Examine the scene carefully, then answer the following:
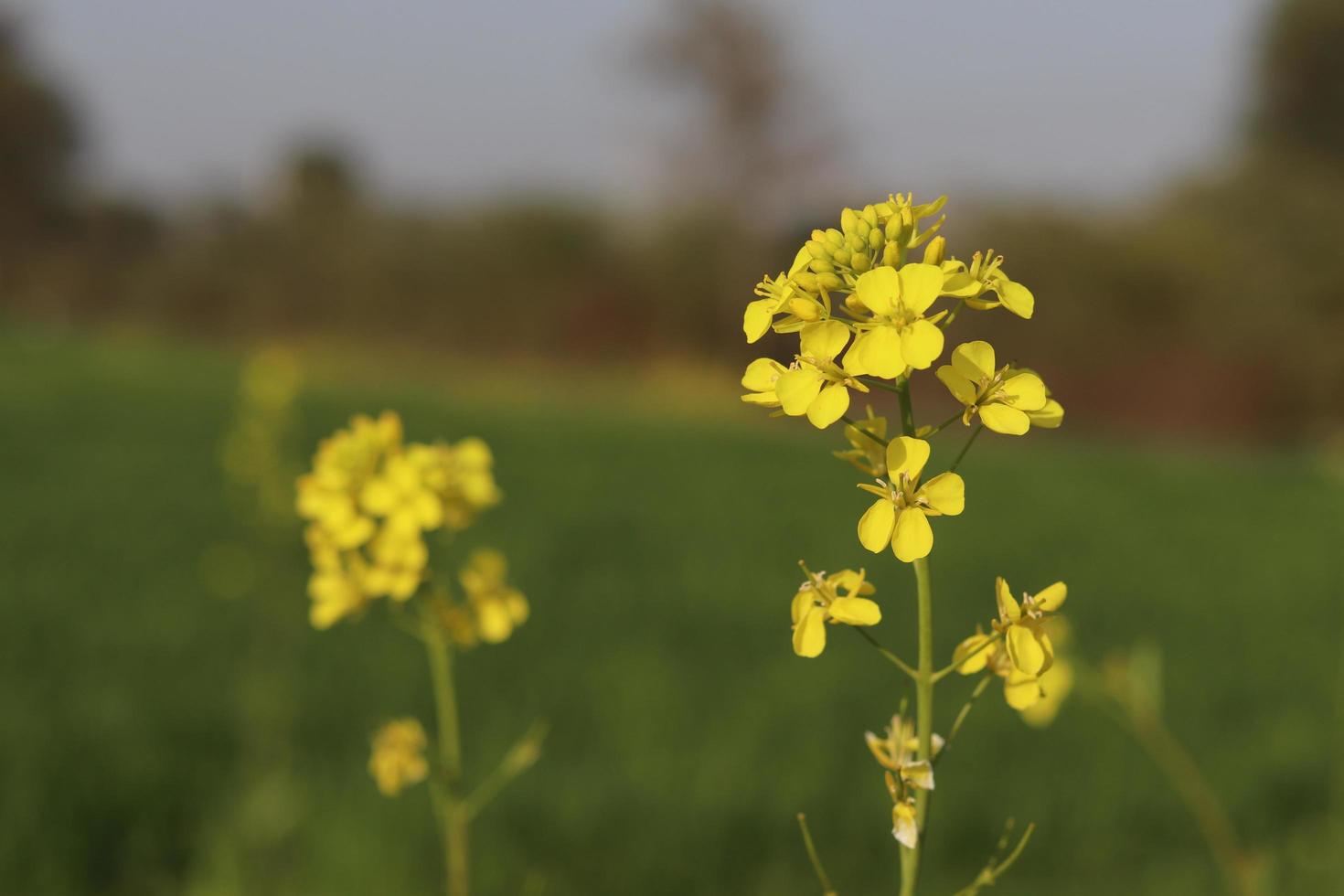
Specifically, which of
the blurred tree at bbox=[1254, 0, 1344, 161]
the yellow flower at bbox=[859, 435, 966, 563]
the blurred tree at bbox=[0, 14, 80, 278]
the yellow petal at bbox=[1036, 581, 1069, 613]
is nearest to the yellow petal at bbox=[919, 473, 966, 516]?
the yellow flower at bbox=[859, 435, 966, 563]

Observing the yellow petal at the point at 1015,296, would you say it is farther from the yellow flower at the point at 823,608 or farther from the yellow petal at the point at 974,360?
the yellow flower at the point at 823,608

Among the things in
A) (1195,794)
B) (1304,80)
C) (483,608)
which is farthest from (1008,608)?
(1304,80)

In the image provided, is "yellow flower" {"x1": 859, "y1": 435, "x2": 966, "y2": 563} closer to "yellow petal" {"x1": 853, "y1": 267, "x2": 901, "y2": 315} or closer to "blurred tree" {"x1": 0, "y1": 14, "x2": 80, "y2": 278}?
"yellow petal" {"x1": 853, "y1": 267, "x2": 901, "y2": 315}

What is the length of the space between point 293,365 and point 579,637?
2.09m

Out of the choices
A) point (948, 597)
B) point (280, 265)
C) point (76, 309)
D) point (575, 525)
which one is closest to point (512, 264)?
point (280, 265)

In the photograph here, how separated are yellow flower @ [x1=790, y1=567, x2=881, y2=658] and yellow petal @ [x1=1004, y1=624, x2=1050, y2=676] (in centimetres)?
10

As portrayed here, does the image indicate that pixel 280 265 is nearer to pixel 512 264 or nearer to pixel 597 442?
pixel 512 264

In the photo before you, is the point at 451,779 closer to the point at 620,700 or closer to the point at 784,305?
the point at 784,305

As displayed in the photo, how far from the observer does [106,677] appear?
12.7 feet

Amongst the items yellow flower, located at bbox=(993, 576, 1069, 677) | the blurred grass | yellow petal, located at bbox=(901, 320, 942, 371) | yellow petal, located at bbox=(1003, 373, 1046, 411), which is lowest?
the blurred grass

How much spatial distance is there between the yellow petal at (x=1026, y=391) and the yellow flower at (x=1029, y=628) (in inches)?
5.0

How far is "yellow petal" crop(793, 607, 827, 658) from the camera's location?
0.77 metres

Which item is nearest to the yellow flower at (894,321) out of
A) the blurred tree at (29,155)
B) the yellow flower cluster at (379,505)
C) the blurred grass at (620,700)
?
the yellow flower cluster at (379,505)

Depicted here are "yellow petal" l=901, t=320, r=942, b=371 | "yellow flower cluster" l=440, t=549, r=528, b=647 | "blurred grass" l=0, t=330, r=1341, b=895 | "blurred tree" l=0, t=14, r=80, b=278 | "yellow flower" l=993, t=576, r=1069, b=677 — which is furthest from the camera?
"blurred tree" l=0, t=14, r=80, b=278
